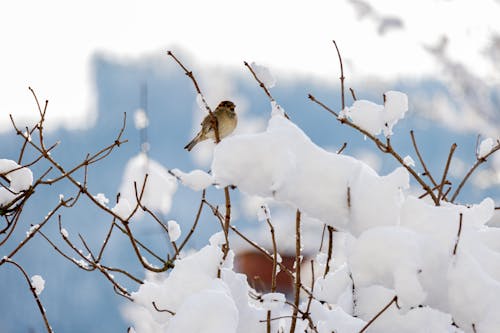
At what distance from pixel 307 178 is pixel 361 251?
0.68ft

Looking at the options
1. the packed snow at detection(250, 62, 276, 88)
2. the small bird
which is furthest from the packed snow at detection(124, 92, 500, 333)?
the small bird

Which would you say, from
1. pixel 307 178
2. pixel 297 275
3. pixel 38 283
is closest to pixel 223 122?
pixel 38 283

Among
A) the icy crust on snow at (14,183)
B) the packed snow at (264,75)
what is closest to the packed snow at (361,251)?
the packed snow at (264,75)

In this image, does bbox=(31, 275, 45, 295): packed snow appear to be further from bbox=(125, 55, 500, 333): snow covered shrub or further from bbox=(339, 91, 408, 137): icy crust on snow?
bbox=(339, 91, 408, 137): icy crust on snow

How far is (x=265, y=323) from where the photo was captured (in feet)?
5.72

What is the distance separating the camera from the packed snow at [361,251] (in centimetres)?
138

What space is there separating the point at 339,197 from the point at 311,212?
0.25ft

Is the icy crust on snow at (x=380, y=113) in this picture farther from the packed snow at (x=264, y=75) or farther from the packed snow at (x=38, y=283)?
the packed snow at (x=38, y=283)

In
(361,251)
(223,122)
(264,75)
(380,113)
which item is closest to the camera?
(361,251)

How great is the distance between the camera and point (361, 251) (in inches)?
54.9

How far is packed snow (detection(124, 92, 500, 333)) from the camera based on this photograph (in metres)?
1.38

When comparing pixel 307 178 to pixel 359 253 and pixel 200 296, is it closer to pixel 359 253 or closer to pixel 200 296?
pixel 359 253

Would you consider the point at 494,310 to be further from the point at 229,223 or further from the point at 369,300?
the point at 229,223

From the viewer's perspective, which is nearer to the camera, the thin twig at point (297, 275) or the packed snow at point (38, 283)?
the thin twig at point (297, 275)
